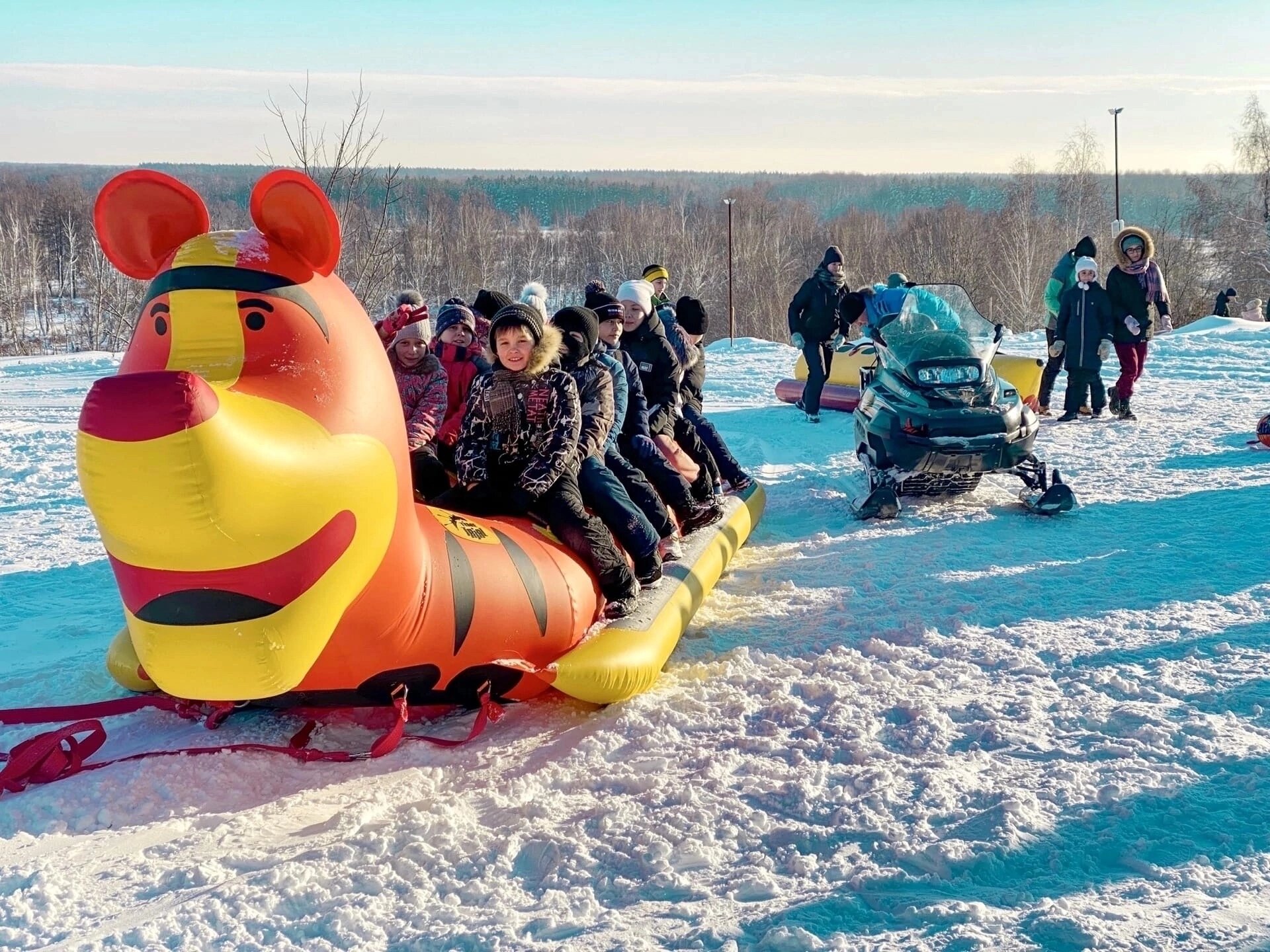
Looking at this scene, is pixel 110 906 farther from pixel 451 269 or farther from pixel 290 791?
pixel 451 269

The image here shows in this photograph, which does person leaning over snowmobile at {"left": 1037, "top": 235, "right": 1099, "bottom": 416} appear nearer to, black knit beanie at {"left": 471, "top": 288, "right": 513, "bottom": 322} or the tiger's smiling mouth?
black knit beanie at {"left": 471, "top": 288, "right": 513, "bottom": 322}

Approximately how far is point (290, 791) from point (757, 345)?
14.8 meters

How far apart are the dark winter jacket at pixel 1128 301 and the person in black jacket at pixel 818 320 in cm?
242

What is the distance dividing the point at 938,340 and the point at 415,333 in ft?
10.7

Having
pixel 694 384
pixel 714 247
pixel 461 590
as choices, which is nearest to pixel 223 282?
pixel 461 590

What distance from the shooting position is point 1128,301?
9203mm

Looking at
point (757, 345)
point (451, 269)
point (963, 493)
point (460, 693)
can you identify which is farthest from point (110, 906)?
point (451, 269)

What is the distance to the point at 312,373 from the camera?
2.90 metres

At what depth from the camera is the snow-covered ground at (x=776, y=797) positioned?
244cm

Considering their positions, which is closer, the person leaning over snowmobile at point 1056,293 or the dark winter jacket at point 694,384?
the dark winter jacket at point 694,384

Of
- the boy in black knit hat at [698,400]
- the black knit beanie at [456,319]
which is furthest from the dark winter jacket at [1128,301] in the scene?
the black knit beanie at [456,319]

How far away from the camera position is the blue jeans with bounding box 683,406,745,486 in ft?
21.1

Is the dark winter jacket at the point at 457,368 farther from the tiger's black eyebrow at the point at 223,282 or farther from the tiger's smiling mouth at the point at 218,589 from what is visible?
the tiger's smiling mouth at the point at 218,589

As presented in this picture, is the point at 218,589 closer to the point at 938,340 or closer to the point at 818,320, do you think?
the point at 938,340
